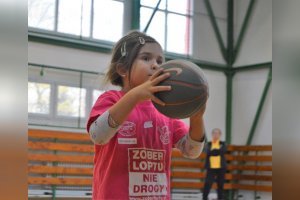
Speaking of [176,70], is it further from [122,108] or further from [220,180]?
[220,180]

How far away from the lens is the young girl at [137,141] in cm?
195

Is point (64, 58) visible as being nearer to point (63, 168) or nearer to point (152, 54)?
point (63, 168)

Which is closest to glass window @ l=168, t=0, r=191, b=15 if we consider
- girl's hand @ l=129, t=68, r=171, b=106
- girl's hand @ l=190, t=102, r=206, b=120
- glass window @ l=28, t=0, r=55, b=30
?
glass window @ l=28, t=0, r=55, b=30

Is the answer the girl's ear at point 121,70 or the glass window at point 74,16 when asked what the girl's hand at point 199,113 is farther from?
the glass window at point 74,16

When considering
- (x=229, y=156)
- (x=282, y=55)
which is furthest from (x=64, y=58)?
(x=282, y=55)

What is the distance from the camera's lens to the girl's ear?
215cm

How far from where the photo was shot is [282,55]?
0.43 m

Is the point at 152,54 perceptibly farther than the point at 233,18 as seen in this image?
No

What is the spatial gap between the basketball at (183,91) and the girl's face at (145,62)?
0.31m

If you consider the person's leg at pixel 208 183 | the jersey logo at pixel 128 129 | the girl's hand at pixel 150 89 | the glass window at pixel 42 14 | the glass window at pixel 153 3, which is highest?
the glass window at pixel 153 3

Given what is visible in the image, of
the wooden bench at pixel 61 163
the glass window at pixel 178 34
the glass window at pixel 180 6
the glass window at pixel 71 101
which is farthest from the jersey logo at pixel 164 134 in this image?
the glass window at pixel 180 6

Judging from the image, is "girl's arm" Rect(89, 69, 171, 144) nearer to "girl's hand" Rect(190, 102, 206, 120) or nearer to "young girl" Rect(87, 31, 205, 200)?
"young girl" Rect(87, 31, 205, 200)

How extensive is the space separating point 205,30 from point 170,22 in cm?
130

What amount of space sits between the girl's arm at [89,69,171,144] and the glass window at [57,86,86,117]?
8.42m
